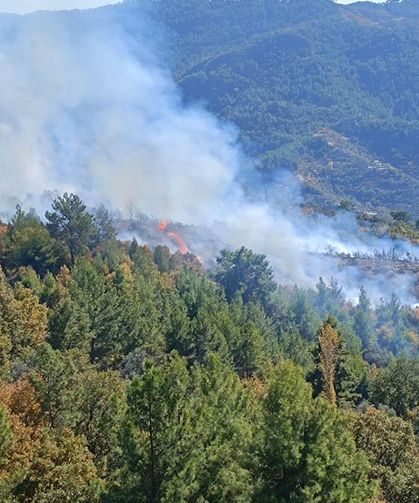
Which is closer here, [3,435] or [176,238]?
[3,435]

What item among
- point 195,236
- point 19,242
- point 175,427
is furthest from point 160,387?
point 195,236

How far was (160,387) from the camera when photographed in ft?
75.9

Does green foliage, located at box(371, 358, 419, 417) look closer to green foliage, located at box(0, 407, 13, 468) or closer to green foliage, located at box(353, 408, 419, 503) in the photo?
green foliage, located at box(353, 408, 419, 503)

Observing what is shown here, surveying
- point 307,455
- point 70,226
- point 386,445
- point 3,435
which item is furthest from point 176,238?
point 307,455

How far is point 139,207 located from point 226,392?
157996 mm

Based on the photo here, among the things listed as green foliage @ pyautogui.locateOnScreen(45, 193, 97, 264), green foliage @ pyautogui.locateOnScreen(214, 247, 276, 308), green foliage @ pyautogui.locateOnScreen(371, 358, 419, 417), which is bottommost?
green foliage @ pyautogui.locateOnScreen(214, 247, 276, 308)

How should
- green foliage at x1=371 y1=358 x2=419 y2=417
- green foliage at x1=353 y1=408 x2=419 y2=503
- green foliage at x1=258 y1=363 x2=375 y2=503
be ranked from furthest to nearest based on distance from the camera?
green foliage at x1=371 y1=358 x2=419 y2=417, green foliage at x1=353 y1=408 x2=419 y2=503, green foliage at x1=258 y1=363 x2=375 y2=503

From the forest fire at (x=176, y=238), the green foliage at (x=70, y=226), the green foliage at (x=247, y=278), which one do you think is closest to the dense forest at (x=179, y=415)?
the green foliage at (x=70, y=226)

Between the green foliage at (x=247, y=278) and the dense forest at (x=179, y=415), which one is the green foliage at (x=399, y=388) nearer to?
the dense forest at (x=179, y=415)

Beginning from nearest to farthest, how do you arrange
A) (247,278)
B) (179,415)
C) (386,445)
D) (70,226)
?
(179,415) → (386,445) → (70,226) → (247,278)

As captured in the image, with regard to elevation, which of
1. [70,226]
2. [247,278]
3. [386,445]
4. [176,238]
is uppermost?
[386,445]

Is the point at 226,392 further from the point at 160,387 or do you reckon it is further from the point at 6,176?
the point at 6,176

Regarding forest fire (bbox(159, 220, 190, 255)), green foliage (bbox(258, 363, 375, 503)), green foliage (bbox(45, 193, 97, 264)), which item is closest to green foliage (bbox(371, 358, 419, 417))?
green foliage (bbox(258, 363, 375, 503))

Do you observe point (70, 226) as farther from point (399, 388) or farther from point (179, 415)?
point (179, 415)
